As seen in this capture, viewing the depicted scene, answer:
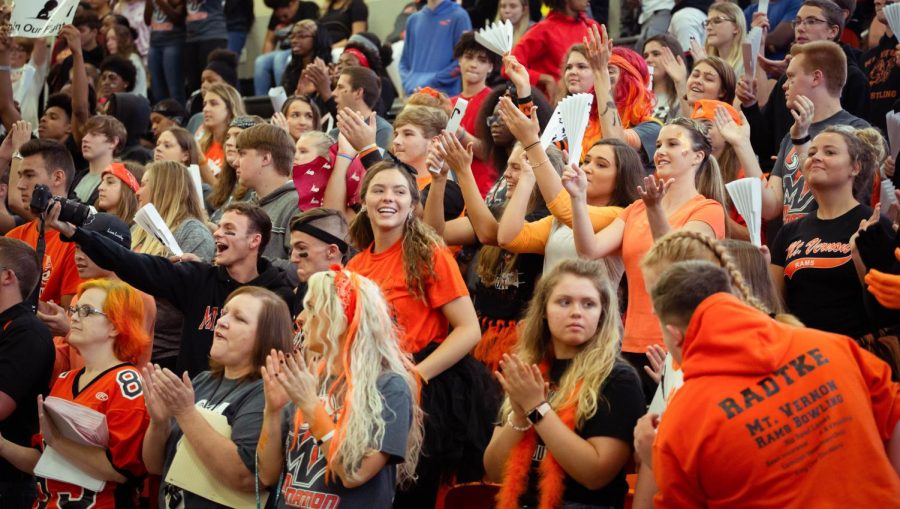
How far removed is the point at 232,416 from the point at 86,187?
11.9 feet

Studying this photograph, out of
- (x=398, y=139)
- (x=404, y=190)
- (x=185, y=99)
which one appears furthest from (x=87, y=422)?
(x=185, y=99)

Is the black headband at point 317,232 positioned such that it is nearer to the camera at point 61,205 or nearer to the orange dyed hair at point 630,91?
the camera at point 61,205

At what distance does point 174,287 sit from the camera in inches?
191

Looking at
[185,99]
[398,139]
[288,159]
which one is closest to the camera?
[398,139]

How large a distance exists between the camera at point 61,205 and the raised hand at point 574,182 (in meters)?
1.86

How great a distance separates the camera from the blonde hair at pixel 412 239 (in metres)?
4.42

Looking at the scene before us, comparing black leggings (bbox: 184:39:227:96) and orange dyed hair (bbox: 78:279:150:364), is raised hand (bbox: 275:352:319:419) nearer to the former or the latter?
orange dyed hair (bbox: 78:279:150:364)

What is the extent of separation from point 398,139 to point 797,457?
Answer: 324cm

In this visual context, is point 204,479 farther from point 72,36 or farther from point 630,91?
point 72,36

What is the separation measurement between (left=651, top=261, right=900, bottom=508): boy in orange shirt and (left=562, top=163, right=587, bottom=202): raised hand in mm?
1634

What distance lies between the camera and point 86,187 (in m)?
7.28

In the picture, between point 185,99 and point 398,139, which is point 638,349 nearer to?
point 398,139

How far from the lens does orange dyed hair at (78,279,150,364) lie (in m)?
4.75

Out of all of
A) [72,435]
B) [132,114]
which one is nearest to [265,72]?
[132,114]
